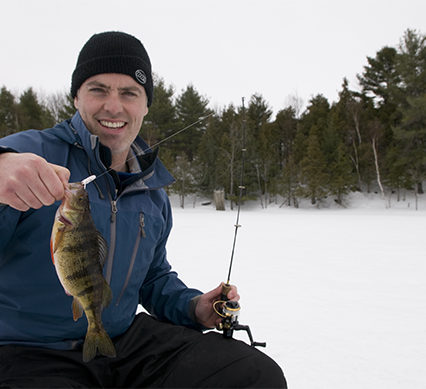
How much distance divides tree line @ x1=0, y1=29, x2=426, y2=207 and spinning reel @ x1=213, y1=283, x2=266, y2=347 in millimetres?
21818

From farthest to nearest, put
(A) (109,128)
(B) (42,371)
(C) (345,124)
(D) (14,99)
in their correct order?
1. (D) (14,99)
2. (C) (345,124)
3. (A) (109,128)
4. (B) (42,371)

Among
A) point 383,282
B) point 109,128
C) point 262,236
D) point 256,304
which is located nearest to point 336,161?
point 262,236

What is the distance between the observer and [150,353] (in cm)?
187

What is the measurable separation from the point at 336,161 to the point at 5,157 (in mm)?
28411

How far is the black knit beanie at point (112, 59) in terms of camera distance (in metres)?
2.01

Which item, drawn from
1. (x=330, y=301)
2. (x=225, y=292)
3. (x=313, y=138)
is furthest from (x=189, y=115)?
(x=225, y=292)

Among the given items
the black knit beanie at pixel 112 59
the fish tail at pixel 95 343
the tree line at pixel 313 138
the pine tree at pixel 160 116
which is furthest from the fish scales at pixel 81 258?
the pine tree at pixel 160 116

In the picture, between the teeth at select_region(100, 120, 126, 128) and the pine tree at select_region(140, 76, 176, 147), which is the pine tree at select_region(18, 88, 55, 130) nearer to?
the pine tree at select_region(140, 76, 176, 147)

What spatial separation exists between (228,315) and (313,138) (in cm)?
2629

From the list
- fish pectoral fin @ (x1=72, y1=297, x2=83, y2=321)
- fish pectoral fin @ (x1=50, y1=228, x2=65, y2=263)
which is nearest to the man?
fish pectoral fin @ (x1=50, y1=228, x2=65, y2=263)

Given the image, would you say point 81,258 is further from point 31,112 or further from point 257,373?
point 31,112

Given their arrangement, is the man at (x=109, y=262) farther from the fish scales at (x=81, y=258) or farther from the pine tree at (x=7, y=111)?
the pine tree at (x=7, y=111)

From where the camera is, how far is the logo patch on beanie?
2108 millimetres

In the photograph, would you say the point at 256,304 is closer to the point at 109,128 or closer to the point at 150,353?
the point at 150,353
